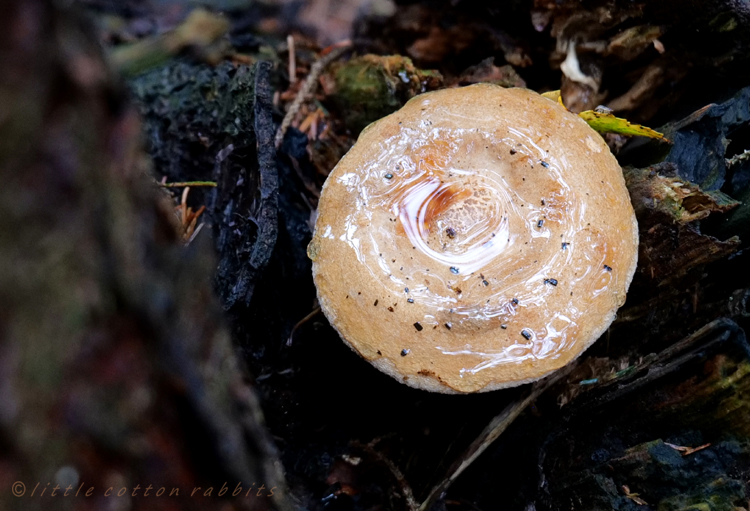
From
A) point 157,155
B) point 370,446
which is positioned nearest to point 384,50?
point 157,155

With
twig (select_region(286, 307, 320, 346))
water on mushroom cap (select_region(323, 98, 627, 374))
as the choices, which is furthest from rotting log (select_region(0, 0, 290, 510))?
twig (select_region(286, 307, 320, 346))

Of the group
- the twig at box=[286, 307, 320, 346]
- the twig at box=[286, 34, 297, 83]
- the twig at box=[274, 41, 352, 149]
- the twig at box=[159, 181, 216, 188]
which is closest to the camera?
the twig at box=[286, 307, 320, 346]

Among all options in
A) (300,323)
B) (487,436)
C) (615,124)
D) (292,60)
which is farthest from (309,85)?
(487,436)

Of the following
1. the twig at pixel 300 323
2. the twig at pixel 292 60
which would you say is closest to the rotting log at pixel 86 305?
the twig at pixel 300 323

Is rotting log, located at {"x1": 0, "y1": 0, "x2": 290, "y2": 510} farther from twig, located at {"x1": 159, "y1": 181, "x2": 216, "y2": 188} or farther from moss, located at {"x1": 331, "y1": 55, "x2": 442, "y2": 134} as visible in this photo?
moss, located at {"x1": 331, "y1": 55, "x2": 442, "y2": 134}

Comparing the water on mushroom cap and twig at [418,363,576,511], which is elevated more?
the water on mushroom cap

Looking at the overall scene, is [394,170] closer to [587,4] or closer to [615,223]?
[615,223]

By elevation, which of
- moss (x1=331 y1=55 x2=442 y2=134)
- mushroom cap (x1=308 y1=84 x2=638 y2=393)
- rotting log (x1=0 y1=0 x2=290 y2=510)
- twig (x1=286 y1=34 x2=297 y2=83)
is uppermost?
rotting log (x1=0 y1=0 x2=290 y2=510)

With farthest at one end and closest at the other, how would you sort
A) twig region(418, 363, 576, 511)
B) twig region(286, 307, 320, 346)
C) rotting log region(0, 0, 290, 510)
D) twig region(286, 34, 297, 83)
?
twig region(286, 34, 297, 83)
twig region(286, 307, 320, 346)
twig region(418, 363, 576, 511)
rotting log region(0, 0, 290, 510)
